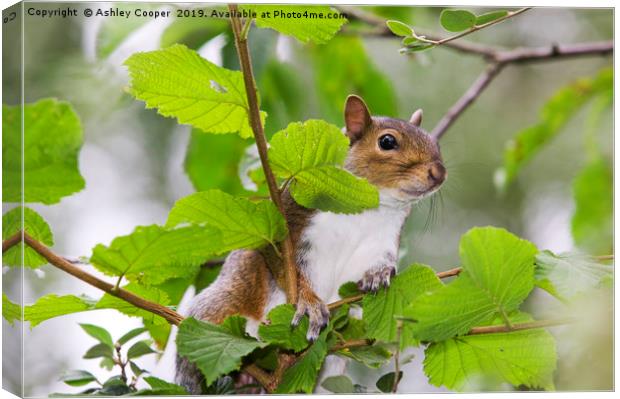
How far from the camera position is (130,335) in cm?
148

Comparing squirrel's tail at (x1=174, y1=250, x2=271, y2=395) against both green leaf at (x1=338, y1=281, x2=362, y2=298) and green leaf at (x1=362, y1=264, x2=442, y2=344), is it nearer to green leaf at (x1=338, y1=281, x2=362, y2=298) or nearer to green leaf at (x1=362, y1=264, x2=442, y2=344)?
green leaf at (x1=338, y1=281, x2=362, y2=298)

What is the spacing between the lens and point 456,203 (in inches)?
93.6

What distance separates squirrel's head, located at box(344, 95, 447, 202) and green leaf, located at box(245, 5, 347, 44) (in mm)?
308

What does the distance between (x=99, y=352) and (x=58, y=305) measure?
0.16 meters

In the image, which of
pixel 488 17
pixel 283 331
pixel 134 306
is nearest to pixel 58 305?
pixel 134 306

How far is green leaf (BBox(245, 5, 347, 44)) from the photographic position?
1.33 meters

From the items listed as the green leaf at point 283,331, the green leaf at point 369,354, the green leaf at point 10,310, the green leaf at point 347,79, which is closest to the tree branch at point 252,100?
the green leaf at point 283,331

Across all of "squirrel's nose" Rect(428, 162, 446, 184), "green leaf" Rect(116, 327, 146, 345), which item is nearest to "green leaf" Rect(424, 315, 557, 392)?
"squirrel's nose" Rect(428, 162, 446, 184)

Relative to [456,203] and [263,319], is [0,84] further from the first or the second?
[456,203]

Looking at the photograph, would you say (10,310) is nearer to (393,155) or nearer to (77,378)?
(77,378)

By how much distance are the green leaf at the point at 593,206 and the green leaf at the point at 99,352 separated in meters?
1.01

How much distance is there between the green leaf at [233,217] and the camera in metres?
1.25

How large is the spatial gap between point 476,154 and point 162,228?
1665 mm

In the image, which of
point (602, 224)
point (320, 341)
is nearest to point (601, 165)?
point (602, 224)
